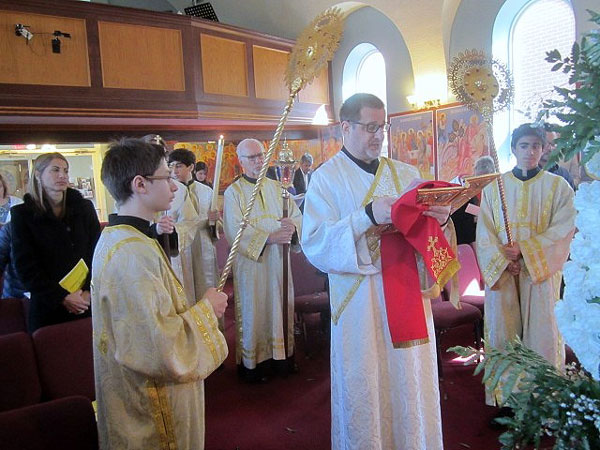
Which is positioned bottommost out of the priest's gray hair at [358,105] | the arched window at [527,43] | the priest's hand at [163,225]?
the priest's hand at [163,225]

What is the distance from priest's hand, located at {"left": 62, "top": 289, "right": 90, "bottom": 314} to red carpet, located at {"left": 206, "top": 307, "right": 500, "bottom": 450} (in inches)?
47.0

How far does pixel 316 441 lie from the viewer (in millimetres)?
3236

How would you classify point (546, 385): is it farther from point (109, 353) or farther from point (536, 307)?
point (536, 307)

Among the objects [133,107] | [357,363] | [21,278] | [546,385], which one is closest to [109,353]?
[357,363]

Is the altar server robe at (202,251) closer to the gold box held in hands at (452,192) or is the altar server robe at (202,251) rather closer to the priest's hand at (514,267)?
the priest's hand at (514,267)

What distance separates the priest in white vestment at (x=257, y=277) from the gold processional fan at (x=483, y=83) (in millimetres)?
1716

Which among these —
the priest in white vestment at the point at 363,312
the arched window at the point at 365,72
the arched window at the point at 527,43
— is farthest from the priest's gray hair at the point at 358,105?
the arched window at the point at 365,72

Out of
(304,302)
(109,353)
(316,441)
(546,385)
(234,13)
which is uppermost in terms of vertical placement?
(234,13)

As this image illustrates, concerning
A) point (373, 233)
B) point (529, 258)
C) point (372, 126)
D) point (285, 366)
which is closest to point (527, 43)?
point (529, 258)

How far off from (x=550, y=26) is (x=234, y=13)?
6.78 meters

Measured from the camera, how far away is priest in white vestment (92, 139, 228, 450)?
163 centimetres

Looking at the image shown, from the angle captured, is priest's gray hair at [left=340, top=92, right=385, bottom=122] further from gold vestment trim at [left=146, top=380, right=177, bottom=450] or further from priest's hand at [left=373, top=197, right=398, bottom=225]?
gold vestment trim at [left=146, top=380, right=177, bottom=450]

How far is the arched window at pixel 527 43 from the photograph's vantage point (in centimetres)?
702

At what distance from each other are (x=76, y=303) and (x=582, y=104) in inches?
120
